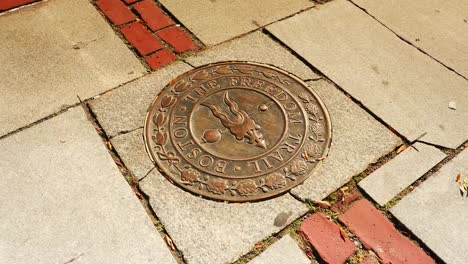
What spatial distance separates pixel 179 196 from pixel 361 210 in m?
0.86

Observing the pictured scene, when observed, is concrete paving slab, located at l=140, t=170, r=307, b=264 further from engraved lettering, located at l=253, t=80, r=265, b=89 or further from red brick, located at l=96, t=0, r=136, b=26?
red brick, located at l=96, t=0, r=136, b=26

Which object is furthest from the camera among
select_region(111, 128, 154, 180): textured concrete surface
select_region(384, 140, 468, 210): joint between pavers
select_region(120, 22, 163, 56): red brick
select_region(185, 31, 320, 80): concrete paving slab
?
select_region(120, 22, 163, 56): red brick

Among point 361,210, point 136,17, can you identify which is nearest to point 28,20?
point 136,17


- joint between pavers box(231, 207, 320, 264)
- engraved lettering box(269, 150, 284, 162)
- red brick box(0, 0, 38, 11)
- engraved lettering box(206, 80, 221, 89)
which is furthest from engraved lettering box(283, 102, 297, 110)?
red brick box(0, 0, 38, 11)

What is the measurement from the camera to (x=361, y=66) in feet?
7.93

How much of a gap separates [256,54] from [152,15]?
0.81 metres

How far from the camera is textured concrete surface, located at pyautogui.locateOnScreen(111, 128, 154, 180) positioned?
77.4 inches

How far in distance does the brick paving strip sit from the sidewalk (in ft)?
0.04

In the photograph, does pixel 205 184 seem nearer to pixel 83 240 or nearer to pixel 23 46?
pixel 83 240

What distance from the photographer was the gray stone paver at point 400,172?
6.21ft

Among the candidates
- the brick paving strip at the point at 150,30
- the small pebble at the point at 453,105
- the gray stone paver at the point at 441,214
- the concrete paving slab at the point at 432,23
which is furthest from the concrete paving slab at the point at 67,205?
the concrete paving slab at the point at 432,23

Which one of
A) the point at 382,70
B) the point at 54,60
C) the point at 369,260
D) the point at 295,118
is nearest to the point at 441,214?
the point at 369,260

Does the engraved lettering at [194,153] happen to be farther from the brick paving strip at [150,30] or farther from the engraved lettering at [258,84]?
the brick paving strip at [150,30]

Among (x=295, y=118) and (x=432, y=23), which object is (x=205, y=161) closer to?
(x=295, y=118)
